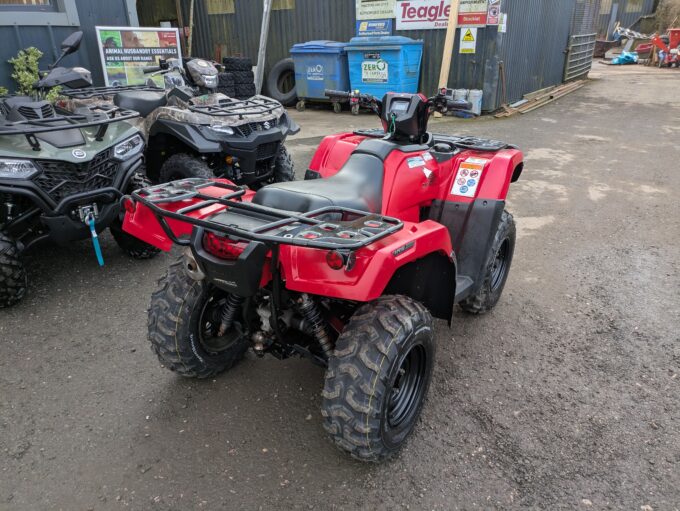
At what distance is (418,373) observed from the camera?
8.59ft

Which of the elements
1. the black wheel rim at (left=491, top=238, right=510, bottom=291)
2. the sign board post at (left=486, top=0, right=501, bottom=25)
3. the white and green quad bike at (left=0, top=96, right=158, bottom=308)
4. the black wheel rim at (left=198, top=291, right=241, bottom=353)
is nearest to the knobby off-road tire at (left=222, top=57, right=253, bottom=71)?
the sign board post at (left=486, top=0, right=501, bottom=25)

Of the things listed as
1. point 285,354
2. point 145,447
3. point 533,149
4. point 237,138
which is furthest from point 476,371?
point 533,149

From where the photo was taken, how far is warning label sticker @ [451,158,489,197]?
10.5 feet

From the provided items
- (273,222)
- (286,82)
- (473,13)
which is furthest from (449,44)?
(273,222)

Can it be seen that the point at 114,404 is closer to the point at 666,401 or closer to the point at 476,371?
the point at 476,371

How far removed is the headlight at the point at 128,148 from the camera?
4125 mm

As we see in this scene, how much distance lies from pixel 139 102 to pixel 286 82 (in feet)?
28.1

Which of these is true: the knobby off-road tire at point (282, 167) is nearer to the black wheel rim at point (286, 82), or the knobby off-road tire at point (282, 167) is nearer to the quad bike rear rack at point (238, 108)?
the quad bike rear rack at point (238, 108)

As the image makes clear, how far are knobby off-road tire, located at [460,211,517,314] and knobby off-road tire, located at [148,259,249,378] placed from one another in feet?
5.21

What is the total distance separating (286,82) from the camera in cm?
1336

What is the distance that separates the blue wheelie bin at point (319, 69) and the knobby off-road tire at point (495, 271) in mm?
8357

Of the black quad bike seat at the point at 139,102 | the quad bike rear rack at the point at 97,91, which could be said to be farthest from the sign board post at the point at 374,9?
the black quad bike seat at the point at 139,102

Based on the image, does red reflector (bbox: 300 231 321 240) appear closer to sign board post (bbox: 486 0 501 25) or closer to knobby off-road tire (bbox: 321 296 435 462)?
knobby off-road tire (bbox: 321 296 435 462)

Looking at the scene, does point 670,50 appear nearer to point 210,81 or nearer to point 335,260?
point 210,81
